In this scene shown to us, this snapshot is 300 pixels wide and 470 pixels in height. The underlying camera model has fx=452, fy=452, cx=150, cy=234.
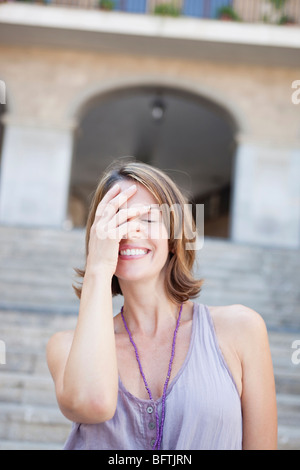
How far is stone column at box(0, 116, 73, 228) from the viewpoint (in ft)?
29.3

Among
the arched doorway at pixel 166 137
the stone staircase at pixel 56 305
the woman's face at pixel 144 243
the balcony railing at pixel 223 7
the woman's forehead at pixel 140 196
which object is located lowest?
the stone staircase at pixel 56 305

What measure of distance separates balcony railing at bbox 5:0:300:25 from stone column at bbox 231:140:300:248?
8.43ft

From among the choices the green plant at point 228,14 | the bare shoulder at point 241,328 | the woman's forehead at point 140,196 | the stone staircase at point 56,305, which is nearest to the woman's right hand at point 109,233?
the woman's forehead at point 140,196

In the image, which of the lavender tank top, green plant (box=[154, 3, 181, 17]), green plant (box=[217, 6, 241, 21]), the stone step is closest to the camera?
the lavender tank top

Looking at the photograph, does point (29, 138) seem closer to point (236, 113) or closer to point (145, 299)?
point (236, 113)

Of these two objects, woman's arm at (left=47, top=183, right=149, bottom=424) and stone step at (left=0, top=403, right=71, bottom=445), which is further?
stone step at (left=0, top=403, right=71, bottom=445)

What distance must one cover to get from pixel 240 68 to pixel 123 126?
429 cm

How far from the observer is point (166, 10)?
8.72 meters

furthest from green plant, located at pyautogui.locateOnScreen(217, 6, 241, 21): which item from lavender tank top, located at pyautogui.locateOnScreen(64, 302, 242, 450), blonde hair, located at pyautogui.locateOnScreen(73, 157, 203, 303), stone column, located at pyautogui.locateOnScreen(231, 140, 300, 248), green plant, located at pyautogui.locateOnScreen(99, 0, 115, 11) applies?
lavender tank top, located at pyautogui.locateOnScreen(64, 302, 242, 450)

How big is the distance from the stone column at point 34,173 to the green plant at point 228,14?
3.74 meters

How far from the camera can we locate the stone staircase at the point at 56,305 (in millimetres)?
2984

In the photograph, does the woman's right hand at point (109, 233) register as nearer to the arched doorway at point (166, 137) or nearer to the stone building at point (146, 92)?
the stone building at point (146, 92)

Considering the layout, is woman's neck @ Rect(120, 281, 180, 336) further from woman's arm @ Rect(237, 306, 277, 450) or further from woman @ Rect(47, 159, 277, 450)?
woman's arm @ Rect(237, 306, 277, 450)
